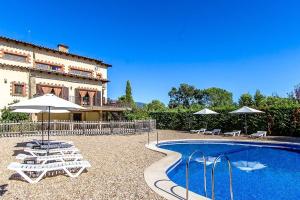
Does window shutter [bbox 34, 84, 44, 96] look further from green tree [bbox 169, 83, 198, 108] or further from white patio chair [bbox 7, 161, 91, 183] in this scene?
green tree [bbox 169, 83, 198, 108]

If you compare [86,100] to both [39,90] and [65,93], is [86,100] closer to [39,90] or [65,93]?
[65,93]

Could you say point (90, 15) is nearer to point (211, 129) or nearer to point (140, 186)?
point (211, 129)

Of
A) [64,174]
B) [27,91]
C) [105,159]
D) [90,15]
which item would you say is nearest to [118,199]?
[64,174]

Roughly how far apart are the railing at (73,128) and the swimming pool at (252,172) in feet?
18.8

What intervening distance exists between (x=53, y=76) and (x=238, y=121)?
19.9m

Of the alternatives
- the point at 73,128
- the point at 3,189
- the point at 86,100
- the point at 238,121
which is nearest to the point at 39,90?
the point at 86,100

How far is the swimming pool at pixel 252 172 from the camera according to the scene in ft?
27.1

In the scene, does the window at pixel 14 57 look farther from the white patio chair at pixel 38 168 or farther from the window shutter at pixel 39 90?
the white patio chair at pixel 38 168

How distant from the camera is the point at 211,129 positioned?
89.2 ft

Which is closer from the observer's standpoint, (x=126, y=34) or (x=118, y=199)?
(x=118, y=199)

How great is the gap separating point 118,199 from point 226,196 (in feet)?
11.2

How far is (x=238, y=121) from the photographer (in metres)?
25.1

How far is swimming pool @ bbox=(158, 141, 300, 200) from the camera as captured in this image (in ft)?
27.1

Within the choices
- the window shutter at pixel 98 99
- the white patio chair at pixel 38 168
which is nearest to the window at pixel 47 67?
the window shutter at pixel 98 99
